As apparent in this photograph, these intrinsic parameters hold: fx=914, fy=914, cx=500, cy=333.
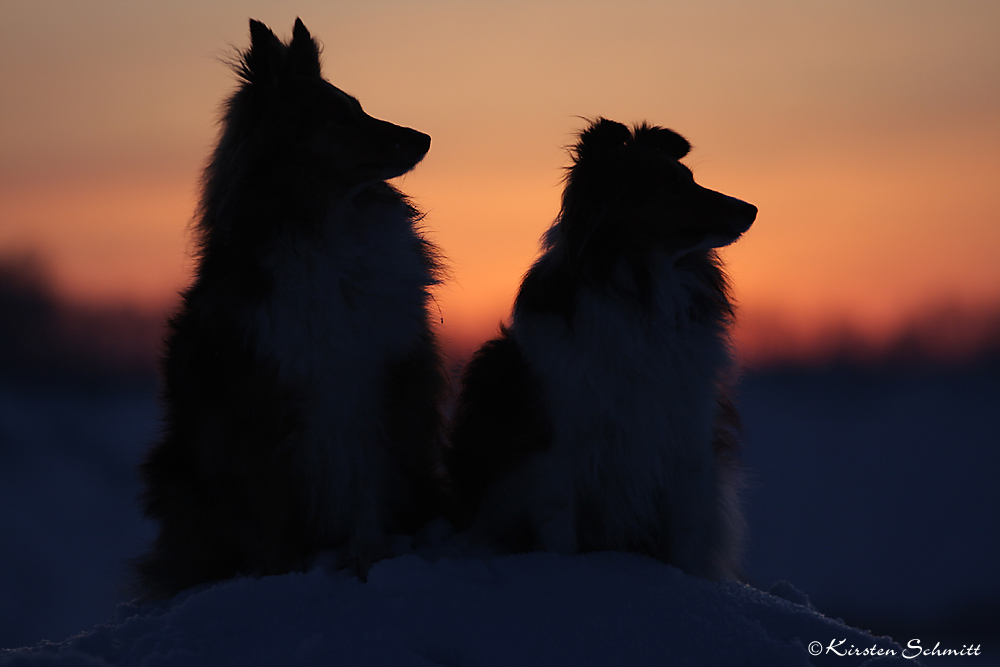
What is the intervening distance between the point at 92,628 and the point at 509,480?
6.44 ft

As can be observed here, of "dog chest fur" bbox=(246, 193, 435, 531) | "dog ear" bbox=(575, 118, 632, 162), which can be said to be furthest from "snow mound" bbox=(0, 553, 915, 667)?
"dog ear" bbox=(575, 118, 632, 162)

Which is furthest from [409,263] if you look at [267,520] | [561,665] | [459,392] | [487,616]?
[561,665]

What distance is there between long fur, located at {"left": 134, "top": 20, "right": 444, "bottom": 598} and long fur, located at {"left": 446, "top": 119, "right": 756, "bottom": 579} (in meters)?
0.54

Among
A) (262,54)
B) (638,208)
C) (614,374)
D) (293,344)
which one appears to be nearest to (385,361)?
(293,344)

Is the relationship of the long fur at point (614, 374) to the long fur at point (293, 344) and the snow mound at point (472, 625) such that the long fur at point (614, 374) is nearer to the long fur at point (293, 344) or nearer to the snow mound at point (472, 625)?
the snow mound at point (472, 625)

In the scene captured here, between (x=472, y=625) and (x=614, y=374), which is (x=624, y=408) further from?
(x=472, y=625)

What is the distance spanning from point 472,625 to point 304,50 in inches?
112

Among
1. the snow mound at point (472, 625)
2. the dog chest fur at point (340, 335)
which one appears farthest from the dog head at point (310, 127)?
the snow mound at point (472, 625)

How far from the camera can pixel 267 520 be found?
4.26m

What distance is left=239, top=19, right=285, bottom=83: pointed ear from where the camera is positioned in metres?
4.29

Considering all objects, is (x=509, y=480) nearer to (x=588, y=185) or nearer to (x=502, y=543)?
(x=502, y=543)

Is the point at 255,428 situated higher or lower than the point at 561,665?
higher

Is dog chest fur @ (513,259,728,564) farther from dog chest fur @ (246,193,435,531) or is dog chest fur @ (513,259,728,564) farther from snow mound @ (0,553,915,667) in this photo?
dog chest fur @ (246,193,435,531)

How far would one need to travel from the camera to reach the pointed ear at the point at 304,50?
4.50m
